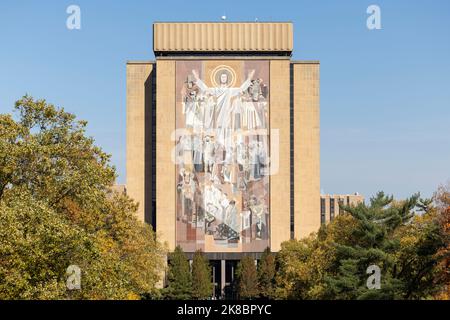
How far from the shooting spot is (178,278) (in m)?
100

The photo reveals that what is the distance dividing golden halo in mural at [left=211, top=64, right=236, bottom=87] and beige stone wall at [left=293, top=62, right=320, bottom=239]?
30.2 feet

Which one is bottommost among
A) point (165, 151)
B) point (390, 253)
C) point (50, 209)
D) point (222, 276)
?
point (222, 276)

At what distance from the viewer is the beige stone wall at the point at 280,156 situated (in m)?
111

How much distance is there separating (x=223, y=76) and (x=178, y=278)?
95.4 ft

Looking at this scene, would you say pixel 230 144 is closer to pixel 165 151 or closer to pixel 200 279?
pixel 165 151

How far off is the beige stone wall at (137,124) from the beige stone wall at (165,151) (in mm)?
4722

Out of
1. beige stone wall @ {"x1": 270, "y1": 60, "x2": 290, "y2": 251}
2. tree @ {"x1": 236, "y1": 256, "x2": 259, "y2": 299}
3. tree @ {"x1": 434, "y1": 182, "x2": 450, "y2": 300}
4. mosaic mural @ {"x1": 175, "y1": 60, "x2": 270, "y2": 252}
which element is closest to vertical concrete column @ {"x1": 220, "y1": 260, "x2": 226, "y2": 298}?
mosaic mural @ {"x1": 175, "y1": 60, "x2": 270, "y2": 252}

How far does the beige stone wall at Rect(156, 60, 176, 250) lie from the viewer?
11094cm

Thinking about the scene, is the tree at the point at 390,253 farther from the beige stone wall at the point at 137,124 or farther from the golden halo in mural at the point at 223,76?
the beige stone wall at the point at 137,124

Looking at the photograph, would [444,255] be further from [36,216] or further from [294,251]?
[294,251]

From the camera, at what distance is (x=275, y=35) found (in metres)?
114

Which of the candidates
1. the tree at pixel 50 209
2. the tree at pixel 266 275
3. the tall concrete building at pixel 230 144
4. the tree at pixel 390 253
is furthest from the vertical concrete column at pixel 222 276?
the tree at pixel 50 209

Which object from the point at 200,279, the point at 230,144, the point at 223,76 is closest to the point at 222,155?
the point at 230,144
